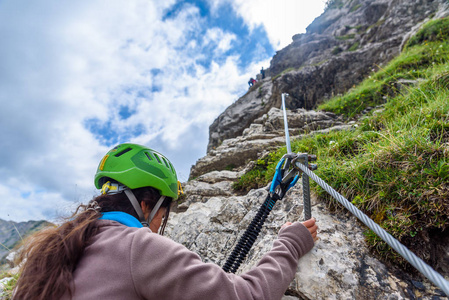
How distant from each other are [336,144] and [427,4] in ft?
73.5

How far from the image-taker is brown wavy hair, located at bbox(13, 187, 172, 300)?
144 cm

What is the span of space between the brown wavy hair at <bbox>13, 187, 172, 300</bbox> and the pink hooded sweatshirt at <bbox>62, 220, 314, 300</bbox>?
6cm

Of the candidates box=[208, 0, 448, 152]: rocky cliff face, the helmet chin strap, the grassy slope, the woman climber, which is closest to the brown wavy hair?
the woman climber

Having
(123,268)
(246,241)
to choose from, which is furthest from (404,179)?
(123,268)

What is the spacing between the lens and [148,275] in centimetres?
142

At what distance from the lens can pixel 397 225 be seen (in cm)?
223

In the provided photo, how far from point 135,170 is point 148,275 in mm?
1220

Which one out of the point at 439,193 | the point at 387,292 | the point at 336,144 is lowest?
the point at 387,292

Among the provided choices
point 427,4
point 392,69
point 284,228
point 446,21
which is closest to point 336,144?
point 284,228

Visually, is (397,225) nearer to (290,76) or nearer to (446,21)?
(446,21)

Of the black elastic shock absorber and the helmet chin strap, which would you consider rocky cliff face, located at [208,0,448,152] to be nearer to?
the black elastic shock absorber

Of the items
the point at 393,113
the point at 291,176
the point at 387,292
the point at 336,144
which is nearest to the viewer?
the point at 387,292

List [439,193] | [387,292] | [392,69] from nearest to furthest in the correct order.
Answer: [387,292]
[439,193]
[392,69]

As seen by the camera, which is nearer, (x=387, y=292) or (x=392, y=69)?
(x=387, y=292)
